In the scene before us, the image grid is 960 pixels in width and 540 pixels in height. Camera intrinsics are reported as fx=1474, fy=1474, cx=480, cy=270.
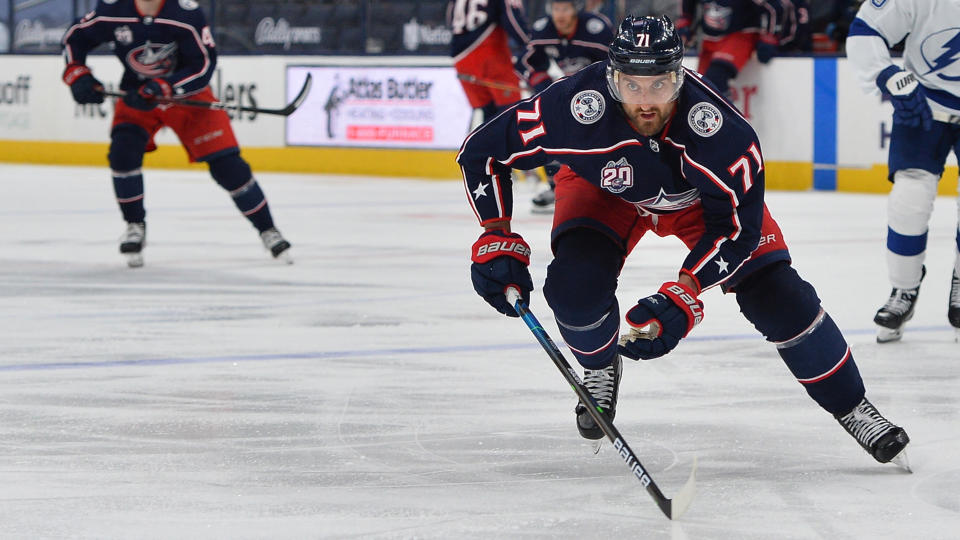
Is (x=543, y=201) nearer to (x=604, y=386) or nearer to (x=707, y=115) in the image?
(x=604, y=386)

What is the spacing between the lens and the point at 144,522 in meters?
2.32

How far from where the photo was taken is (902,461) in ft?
8.81

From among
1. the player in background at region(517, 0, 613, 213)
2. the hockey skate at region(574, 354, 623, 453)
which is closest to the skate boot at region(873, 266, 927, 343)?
the hockey skate at region(574, 354, 623, 453)

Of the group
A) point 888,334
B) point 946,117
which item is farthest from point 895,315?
point 946,117

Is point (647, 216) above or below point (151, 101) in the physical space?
above

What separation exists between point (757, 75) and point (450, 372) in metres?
6.80

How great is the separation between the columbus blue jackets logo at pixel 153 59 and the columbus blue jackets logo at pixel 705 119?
3917 millimetres

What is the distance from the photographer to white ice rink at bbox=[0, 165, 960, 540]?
2381 millimetres

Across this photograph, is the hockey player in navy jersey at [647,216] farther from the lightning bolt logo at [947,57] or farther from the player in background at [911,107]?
the lightning bolt logo at [947,57]

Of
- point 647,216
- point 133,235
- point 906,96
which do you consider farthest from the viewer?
point 133,235

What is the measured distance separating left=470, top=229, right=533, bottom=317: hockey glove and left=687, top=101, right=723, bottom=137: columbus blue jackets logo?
419 mm

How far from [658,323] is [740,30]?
7.67m

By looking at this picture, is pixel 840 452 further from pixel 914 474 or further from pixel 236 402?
pixel 236 402

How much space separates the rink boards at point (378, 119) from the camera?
9.75 metres
